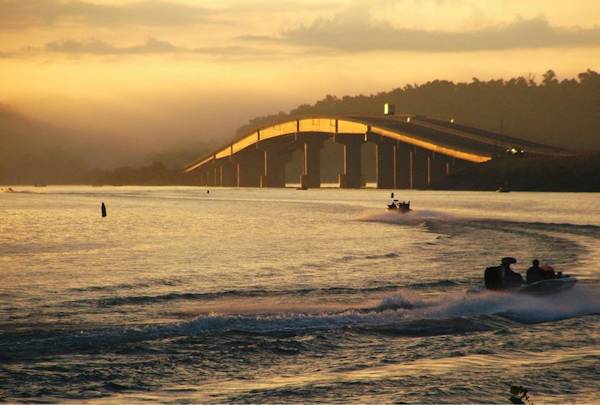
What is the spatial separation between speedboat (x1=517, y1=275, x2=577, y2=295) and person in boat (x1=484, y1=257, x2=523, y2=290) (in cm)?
86

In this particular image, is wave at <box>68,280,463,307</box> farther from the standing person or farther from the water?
the standing person

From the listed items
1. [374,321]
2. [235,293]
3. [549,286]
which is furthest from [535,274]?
[235,293]

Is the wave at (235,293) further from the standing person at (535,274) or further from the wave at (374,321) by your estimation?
the standing person at (535,274)

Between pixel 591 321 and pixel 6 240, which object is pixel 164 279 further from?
pixel 6 240

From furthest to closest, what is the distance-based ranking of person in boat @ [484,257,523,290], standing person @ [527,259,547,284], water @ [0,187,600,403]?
person in boat @ [484,257,523,290] → standing person @ [527,259,547,284] → water @ [0,187,600,403]

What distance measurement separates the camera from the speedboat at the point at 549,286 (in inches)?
1449

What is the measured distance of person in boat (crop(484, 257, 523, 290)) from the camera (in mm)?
38062

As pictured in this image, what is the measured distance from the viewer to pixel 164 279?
4894 centimetres

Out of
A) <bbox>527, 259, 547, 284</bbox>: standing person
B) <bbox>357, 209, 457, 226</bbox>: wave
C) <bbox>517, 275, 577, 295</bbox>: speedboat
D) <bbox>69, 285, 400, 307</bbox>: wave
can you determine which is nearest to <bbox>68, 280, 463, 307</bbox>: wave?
<bbox>69, 285, 400, 307</bbox>: wave

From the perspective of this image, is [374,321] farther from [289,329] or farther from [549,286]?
[549,286]

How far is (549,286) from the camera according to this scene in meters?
36.9

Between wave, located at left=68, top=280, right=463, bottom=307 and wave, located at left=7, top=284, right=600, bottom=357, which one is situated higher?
wave, located at left=7, top=284, right=600, bottom=357

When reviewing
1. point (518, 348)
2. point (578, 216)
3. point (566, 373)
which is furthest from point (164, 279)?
point (578, 216)

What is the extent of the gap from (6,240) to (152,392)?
6775 cm
